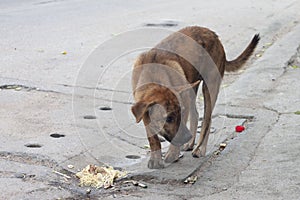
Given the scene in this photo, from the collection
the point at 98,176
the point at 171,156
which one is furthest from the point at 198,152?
the point at 98,176

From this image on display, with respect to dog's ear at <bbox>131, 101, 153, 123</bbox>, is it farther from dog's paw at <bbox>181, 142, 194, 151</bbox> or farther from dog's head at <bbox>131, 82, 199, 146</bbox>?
dog's paw at <bbox>181, 142, 194, 151</bbox>

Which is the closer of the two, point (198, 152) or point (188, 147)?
point (198, 152)

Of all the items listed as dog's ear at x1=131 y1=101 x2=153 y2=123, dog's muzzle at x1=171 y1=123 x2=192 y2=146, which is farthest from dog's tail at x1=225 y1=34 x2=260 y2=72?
dog's ear at x1=131 y1=101 x2=153 y2=123

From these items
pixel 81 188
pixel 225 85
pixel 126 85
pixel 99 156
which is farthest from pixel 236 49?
pixel 81 188

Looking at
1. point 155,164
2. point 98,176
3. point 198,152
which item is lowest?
point 198,152

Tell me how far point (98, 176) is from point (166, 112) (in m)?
0.71

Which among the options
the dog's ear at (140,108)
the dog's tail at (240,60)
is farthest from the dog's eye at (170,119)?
the dog's tail at (240,60)

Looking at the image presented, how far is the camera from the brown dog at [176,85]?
445 centimetres

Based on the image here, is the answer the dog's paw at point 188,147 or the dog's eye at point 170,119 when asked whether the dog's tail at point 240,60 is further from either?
the dog's eye at point 170,119

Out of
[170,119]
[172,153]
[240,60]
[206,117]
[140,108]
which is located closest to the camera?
[140,108]

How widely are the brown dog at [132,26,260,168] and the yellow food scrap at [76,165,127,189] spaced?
35cm

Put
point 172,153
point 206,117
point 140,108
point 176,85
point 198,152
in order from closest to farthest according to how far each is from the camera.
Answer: point 140,108, point 176,85, point 172,153, point 198,152, point 206,117

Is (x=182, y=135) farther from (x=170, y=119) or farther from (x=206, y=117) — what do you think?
(x=206, y=117)

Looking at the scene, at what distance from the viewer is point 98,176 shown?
14.8ft
